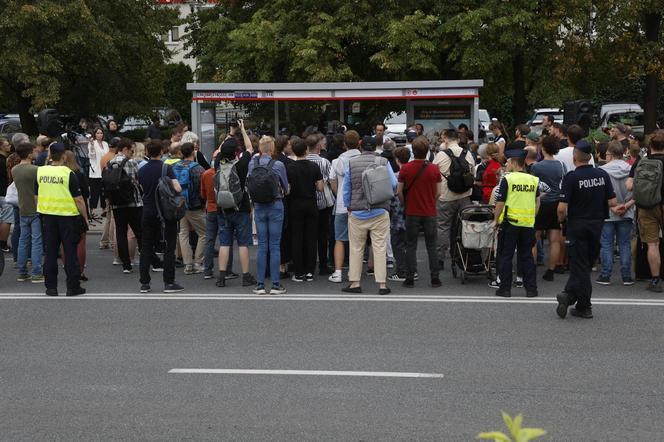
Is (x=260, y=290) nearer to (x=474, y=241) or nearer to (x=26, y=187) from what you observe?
(x=474, y=241)

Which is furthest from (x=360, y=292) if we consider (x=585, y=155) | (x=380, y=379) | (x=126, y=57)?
(x=126, y=57)

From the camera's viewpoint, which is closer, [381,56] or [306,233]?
[306,233]

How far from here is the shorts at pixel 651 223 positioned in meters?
11.0

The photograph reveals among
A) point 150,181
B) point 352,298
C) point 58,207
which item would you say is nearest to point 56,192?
point 58,207

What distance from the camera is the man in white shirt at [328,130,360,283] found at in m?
11.9

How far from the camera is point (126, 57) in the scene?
1420 inches

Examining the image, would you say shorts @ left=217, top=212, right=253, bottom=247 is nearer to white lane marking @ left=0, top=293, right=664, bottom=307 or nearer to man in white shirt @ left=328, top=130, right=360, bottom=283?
white lane marking @ left=0, top=293, right=664, bottom=307

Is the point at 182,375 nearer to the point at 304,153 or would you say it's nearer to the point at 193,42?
the point at 304,153

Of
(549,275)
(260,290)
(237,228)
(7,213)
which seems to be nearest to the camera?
(260,290)

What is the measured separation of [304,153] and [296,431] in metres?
5.79

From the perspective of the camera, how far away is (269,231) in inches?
434

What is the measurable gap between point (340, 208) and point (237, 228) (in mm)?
1293

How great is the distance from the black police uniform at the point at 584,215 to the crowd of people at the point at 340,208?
0.01 meters

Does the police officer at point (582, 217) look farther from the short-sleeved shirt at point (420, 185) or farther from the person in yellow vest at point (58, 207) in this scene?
the person in yellow vest at point (58, 207)
